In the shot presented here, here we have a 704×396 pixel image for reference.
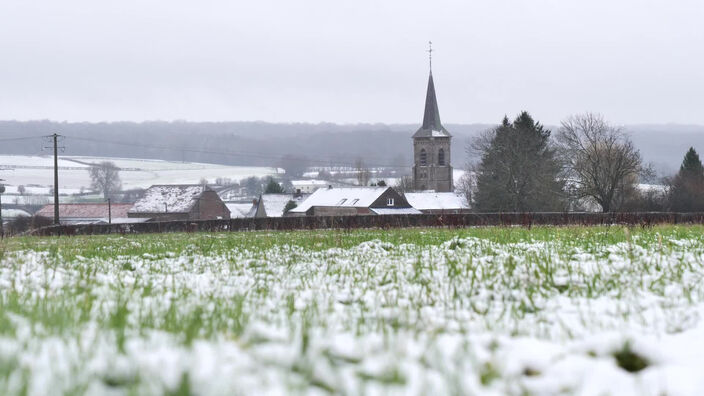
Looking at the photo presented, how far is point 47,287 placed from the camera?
6.26 m

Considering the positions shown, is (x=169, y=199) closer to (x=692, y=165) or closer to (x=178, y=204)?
(x=178, y=204)

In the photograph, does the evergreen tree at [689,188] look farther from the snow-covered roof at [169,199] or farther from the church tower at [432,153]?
the snow-covered roof at [169,199]

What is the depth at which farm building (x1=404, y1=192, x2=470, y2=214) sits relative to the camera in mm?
102062

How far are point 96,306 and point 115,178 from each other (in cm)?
16495

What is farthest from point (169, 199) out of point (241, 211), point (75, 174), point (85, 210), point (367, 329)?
point (367, 329)

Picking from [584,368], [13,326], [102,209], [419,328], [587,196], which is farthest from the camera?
[102,209]

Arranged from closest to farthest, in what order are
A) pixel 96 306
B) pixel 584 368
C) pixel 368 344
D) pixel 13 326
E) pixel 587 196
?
1. pixel 584 368
2. pixel 368 344
3. pixel 13 326
4. pixel 96 306
5. pixel 587 196

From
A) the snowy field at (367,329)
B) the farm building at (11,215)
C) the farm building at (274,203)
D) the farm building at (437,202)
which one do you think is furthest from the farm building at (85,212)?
the snowy field at (367,329)

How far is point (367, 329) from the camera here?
427 centimetres

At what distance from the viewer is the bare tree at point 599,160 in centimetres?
6762

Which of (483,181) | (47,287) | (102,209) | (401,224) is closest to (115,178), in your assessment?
(102,209)

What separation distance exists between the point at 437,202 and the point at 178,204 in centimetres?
3951

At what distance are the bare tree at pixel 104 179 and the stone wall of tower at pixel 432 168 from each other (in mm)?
73467

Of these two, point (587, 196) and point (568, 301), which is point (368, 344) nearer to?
point (568, 301)
